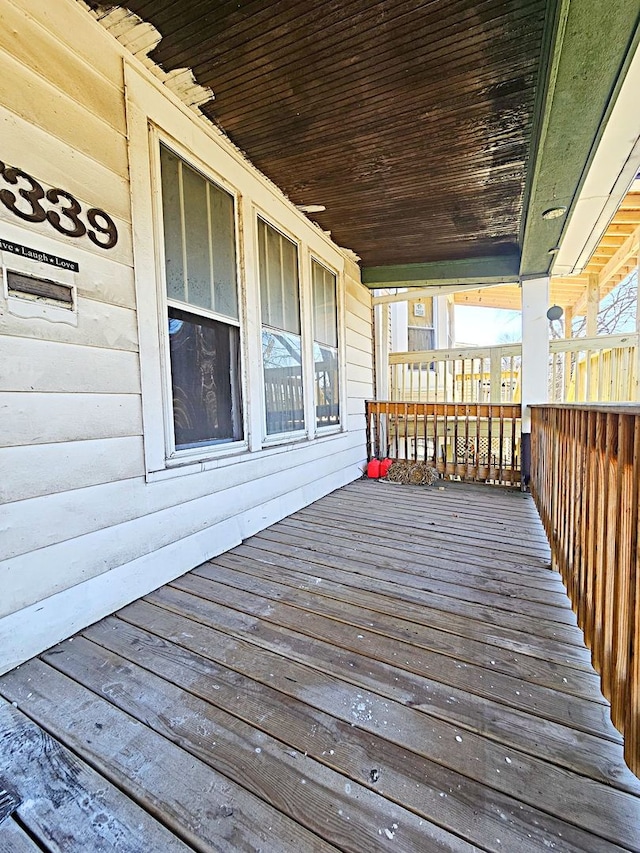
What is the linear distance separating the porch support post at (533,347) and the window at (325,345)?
206 centimetres

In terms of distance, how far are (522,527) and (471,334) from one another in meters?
19.2

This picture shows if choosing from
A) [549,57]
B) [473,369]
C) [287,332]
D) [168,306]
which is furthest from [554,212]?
[473,369]

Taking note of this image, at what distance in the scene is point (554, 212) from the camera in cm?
280

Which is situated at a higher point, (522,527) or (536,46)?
(536,46)

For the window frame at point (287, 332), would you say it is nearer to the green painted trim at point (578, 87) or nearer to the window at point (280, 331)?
the window at point (280, 331)

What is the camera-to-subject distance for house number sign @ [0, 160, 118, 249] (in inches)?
58.7

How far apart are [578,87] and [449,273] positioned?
10.3 feet

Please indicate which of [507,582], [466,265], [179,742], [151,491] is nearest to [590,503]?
[507,582]

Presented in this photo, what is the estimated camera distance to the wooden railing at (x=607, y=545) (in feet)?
3.38

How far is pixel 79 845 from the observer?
89 cm

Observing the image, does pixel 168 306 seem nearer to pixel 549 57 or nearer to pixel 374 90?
pixel 374 90

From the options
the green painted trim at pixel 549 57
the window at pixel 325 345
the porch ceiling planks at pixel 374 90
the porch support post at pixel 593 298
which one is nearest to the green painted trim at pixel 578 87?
the green painted trim at pixel 549 57

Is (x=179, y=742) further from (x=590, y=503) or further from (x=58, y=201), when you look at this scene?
(x=58, y=201)

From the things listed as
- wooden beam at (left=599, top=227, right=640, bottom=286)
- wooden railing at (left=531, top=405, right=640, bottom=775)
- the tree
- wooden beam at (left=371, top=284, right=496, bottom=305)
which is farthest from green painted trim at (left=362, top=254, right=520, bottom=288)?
the tree
